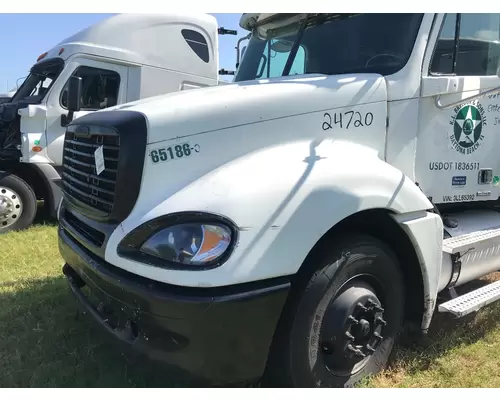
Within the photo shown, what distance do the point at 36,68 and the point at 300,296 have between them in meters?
7.52

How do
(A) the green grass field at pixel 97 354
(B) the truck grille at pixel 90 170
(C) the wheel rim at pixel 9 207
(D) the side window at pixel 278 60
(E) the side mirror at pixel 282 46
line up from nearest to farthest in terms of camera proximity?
(B) the truck grille at pixel 90 170, (A) the green grass field at pixel 97 354, (D) the side window at pixel 278 60, (E) the side mirror at pixel 282 46, (C) the wheel rim at pixel 9 207

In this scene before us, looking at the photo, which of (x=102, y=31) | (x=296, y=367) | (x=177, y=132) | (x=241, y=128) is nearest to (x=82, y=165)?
(x=177, y=132)

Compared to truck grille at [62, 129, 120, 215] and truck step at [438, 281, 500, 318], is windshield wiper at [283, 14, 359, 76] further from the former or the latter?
truck step at [438, 281, 500, 318]

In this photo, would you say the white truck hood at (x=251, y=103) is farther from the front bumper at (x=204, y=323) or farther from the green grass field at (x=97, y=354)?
the green grass field at (x=97, y=354)

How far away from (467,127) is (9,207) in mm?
6724

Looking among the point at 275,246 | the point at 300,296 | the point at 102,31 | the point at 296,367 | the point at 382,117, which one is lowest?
the point at 296,367

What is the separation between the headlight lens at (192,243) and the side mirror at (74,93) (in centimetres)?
477

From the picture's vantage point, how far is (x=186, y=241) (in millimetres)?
2445

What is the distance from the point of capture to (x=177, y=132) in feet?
9.11

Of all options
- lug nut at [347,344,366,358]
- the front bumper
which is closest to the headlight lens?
the front bumper

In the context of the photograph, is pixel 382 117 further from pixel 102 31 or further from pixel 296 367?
pixel 102 31

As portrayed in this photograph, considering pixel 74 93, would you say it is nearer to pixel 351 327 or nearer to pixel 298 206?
pixel 298 206

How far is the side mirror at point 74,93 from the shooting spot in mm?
6617

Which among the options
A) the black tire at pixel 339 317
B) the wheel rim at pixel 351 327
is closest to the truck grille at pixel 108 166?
the black tire at pixel 339 317
